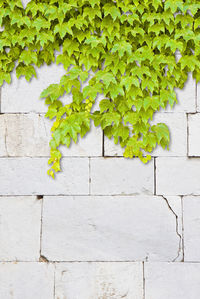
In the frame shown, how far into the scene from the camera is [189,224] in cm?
239

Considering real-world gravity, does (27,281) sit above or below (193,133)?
Answer: below

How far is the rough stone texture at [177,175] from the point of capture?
240 centimetres

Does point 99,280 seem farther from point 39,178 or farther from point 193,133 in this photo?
point 193,133

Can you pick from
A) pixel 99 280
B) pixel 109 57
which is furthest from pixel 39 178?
pixel 109 57

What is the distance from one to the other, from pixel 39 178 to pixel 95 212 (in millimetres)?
475

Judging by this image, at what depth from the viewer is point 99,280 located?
7.81ft

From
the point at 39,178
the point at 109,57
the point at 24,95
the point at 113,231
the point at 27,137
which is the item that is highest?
the point at 109,57

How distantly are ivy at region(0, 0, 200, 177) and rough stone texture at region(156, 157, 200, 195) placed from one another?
155 millimetres

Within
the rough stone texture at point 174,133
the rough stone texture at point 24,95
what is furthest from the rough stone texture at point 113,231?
the rough stone texture at point 24,95

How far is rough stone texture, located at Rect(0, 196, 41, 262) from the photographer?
2412 mm

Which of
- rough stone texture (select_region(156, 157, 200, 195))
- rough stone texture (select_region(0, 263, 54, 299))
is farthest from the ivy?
rough stone texture (select_region(0, 263, 54, 299))

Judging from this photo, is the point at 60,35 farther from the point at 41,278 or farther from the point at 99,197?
the point at 41,278

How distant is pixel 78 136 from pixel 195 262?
123cm

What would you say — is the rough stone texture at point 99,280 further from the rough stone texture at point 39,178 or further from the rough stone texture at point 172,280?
the rough stone texture at point 39,178
